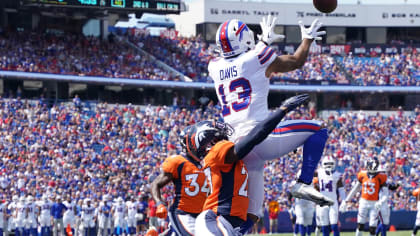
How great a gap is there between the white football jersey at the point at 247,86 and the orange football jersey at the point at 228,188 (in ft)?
1.39

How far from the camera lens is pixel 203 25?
42188 millimetres

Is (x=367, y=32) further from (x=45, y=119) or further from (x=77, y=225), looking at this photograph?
(x=77, y=225)

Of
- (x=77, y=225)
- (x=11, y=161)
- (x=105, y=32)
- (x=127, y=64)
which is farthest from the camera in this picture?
(x=105, y=32)

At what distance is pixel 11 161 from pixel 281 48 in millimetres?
21075

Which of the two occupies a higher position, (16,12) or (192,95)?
(16,12)

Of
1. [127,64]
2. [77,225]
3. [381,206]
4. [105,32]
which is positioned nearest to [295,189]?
[381,206]

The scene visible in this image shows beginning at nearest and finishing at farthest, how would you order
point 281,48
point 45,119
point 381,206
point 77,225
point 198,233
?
point 198,233
point 381,206
point 77,225
point 45,119
point 281,48

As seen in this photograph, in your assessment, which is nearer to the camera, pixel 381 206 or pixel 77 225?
pixel 381 206

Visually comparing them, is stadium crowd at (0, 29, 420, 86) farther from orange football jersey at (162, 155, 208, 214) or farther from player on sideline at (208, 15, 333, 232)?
player on sideline at (208, 15, 333, 232)

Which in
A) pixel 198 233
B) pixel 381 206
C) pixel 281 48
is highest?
pixel 281 48

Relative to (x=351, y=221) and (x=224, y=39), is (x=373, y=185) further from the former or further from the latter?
(x=224, y=39)

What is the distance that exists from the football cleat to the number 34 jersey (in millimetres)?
9055

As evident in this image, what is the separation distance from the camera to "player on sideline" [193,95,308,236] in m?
6.61

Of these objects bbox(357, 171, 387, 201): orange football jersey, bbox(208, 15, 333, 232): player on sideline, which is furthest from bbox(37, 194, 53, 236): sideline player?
bbox(208, 15, 333, 232): player on sideline
